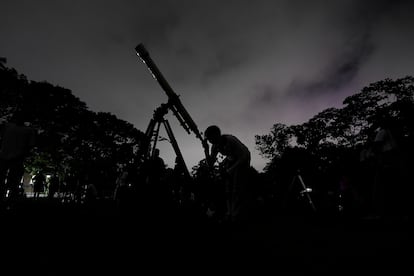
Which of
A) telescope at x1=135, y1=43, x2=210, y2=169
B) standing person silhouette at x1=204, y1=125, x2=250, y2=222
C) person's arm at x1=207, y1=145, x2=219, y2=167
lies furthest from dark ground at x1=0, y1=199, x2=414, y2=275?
telescope at x1=135, y1=43, x2=210, y2=169

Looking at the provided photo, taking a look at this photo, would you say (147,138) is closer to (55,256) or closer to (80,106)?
(55,256)

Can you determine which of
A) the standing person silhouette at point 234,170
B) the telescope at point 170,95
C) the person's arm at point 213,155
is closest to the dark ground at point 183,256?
the standing person silhouette at point 234,170

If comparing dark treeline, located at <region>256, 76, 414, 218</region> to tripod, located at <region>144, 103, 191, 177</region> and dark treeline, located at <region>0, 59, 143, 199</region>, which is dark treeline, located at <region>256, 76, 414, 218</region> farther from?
dark treeline, located at <region>0, 59, 143, 199</region>

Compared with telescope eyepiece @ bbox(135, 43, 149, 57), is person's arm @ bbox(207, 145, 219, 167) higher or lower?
lower

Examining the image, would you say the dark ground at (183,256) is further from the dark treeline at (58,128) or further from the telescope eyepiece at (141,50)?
the dark treeline at (58,128)

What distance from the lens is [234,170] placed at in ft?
13.4

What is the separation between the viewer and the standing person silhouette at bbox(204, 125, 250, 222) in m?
4.01

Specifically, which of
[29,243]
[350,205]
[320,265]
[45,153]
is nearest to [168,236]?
[29,243]

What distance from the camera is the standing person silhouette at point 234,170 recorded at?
13.2 feet

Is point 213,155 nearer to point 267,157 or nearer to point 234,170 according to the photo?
point 234,170

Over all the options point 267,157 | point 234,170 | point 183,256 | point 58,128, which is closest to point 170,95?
point 234,170

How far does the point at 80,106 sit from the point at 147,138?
1032 inches

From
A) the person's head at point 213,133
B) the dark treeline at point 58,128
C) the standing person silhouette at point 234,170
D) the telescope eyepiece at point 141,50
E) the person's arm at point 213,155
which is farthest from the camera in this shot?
the dark treeline at point 58,128

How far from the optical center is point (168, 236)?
260cm
